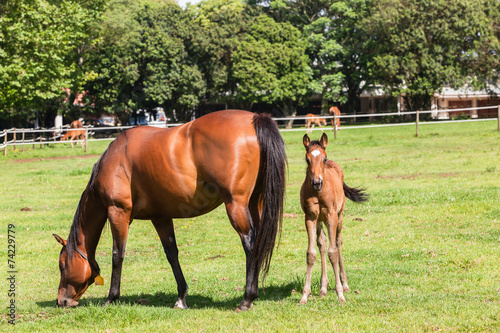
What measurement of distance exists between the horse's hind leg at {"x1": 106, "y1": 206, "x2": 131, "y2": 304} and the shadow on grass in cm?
16

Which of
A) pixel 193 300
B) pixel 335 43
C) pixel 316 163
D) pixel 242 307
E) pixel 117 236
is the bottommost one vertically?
pixel 193 300

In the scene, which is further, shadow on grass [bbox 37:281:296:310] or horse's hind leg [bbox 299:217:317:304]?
shadow on grass [bbox 37:281:296:310]

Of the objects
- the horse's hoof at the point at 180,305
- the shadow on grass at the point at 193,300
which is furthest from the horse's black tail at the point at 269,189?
the horse's hoof at the point at 180,305

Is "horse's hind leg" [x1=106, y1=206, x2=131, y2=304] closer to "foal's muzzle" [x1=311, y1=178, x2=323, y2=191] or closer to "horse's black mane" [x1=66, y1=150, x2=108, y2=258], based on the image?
"horse's black mane" [x1=66, y1=150, x2=108, y2=258]

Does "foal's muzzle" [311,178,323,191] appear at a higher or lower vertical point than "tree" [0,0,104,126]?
lower

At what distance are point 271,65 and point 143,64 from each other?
1202cm

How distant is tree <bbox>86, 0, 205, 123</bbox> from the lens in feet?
167

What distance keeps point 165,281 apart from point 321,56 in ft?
170

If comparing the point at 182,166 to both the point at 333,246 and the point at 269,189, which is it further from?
the point at 333,246

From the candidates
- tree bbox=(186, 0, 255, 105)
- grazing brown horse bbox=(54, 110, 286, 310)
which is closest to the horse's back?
grazing brown horse bbox=(54, 110, 286, 310)

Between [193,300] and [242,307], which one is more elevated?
[242,307]

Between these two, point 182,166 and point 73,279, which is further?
point 73,279

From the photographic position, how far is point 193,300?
734 centimetres

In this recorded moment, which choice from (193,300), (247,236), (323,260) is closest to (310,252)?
(323,260)
